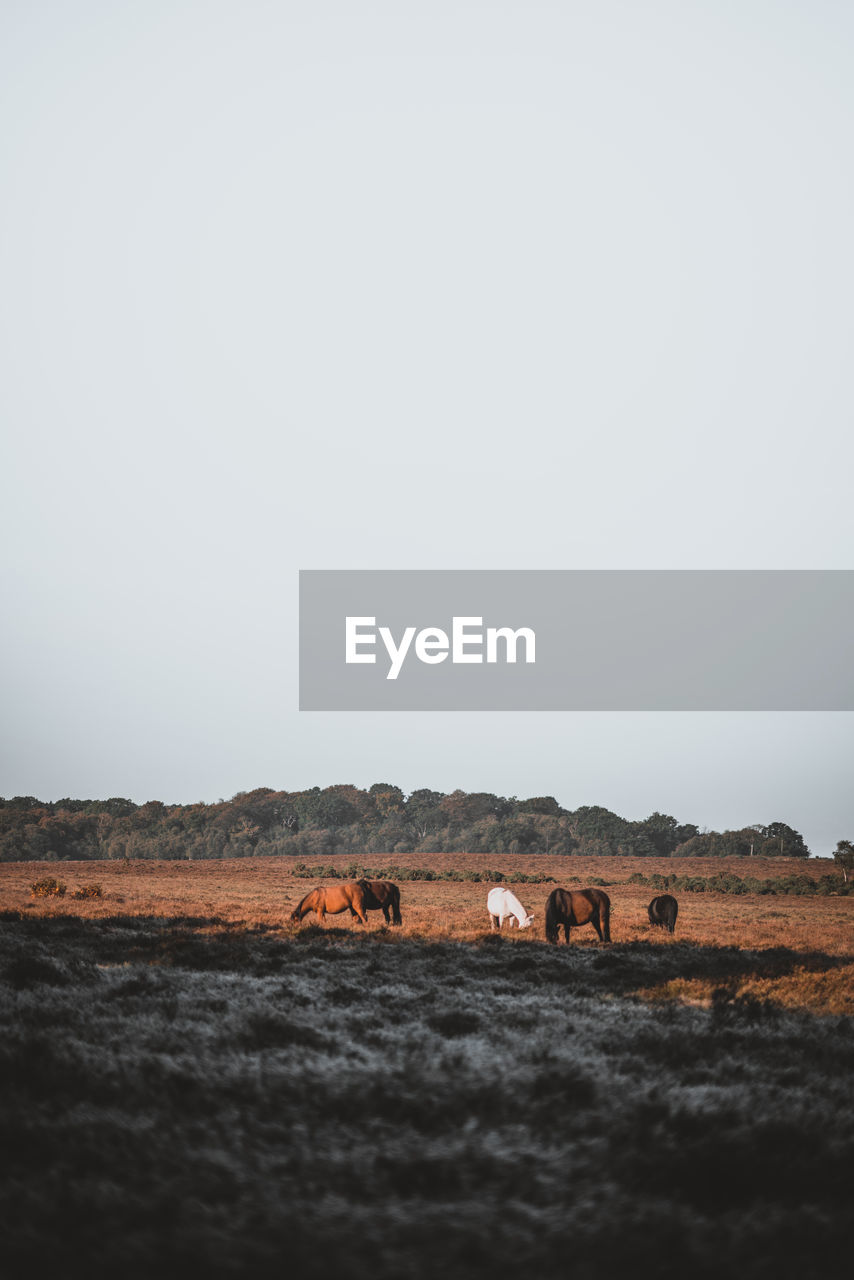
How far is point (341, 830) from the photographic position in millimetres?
116750

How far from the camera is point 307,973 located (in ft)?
44.7

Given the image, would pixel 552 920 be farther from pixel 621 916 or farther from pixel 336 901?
pixel 621 916

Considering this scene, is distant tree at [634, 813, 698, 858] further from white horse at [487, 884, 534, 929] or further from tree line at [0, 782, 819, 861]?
white horse at [487, 884, 534, 929]

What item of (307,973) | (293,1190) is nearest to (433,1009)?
(307,973)

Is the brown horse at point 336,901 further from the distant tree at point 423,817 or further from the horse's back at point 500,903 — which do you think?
the distant tree at point 423,817

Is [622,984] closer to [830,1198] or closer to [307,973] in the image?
[307,973]

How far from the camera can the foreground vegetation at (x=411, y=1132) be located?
4.04 meters

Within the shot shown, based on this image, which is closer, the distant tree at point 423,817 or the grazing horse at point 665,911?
the grazing horse at point 665,911

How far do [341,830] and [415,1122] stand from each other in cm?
11480

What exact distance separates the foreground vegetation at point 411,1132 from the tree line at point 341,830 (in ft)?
294

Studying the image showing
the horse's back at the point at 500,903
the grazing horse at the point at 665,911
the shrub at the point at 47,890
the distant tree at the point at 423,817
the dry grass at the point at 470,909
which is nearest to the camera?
the dry grass at the point at 470,909

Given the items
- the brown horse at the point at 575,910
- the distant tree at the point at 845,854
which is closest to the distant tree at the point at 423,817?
the distant tree at the point at 845,854

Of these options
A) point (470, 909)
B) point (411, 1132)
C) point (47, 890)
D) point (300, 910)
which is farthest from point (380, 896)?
point (411, 1132)

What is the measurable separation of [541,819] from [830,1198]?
116m
